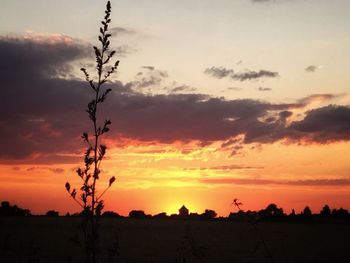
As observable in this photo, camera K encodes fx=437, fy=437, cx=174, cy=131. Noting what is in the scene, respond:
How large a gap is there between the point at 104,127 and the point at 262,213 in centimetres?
189

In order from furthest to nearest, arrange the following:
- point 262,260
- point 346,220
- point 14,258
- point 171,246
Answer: point 346,220
point 171,246
point 262,260
point 14,258

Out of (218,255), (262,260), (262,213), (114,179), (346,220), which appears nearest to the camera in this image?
(114,179)

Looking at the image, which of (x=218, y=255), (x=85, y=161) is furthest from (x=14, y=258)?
(x=85, y=161)

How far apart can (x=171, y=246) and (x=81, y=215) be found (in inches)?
1493

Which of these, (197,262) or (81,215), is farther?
(197,262)

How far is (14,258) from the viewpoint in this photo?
96.0ft

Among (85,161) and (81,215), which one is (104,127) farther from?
(81,215)

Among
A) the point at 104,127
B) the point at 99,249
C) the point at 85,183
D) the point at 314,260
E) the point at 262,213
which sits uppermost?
the point at 104,127

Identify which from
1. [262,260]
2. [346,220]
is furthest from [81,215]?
[346,220]

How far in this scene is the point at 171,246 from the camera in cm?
4100

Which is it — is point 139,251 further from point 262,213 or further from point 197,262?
point 262,213

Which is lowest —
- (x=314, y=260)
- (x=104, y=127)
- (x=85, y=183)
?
(x=314, y=260)

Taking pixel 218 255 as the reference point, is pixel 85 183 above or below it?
above

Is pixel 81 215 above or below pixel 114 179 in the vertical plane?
below
